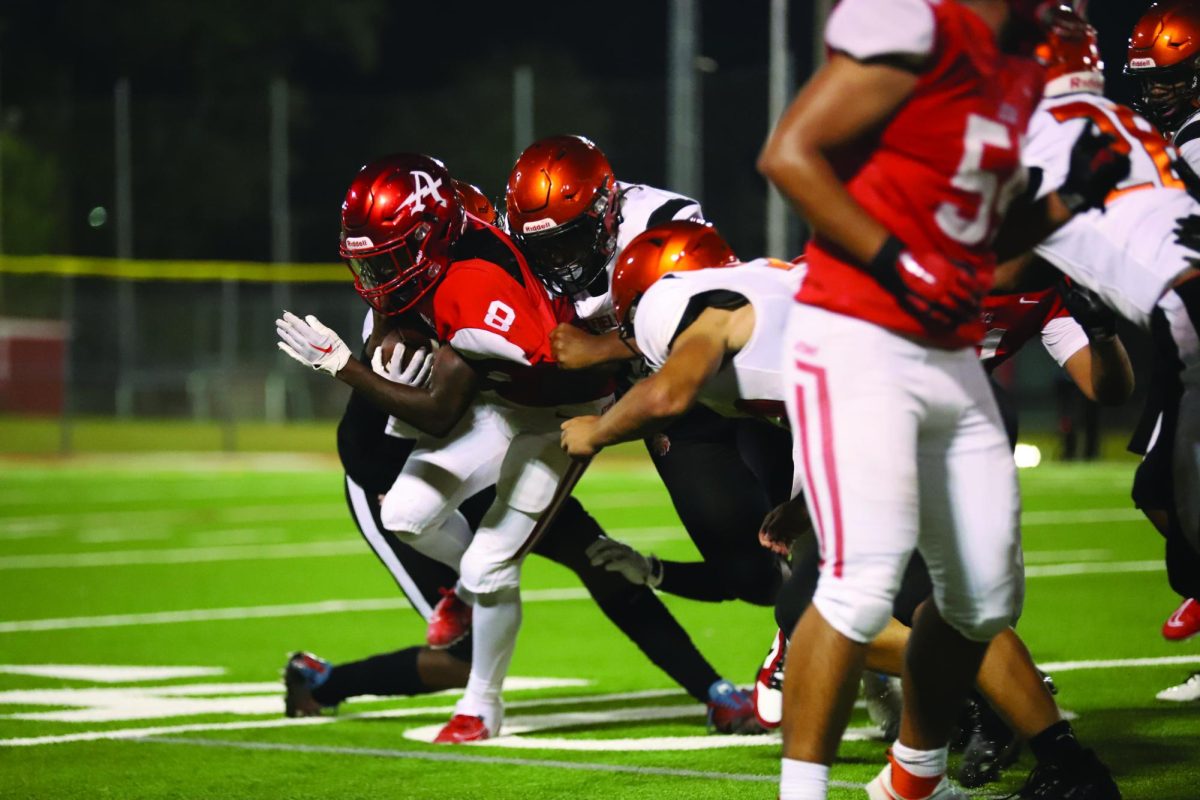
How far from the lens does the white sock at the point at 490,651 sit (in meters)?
5.73

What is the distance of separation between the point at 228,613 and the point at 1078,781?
5.73 m

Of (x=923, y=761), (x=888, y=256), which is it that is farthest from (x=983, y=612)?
(x=888, y=256)

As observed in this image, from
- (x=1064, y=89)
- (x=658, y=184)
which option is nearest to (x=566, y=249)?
(x=1064, y=89)

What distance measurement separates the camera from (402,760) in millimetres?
5355

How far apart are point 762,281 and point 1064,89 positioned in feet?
2.76

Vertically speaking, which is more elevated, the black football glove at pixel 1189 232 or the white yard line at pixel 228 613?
the black football glove at pixel 1189 232

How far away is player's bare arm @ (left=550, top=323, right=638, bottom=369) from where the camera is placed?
4.93m

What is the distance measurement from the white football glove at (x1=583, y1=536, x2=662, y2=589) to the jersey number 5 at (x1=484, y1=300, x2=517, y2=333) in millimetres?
789

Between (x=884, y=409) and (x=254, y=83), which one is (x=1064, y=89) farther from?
(x=254, y=83)

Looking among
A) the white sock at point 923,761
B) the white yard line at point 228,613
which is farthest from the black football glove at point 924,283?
the white yard line at point 228,613

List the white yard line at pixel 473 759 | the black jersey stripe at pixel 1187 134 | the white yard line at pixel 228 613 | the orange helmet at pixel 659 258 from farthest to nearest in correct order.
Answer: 1. the white yard line at pixel 228 613
2. the black jersey stripe at pixel 1187 134
3. the white yard line at pixel 473 759
4. the orange helmet at pixel 659 258

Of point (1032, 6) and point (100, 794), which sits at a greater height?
point (1032, 6)

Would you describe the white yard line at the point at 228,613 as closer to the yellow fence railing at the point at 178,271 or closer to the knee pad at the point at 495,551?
the knee pad at the point at 495,551

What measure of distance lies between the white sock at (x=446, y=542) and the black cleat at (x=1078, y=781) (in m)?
2.32
